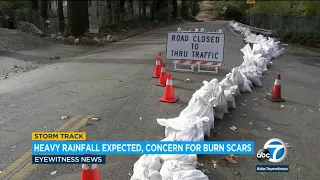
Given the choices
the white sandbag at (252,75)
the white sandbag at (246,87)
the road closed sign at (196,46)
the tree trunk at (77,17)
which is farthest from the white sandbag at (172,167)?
the tree trunk at (77,17)

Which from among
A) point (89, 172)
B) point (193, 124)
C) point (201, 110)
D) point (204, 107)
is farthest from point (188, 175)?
point (204, 107)

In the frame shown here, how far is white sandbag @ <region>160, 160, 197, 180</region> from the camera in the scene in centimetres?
397

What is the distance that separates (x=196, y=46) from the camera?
10.2 m

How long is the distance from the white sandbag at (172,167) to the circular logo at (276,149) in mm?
1290

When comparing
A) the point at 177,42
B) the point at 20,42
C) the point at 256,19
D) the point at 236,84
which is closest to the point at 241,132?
the point at 236,84

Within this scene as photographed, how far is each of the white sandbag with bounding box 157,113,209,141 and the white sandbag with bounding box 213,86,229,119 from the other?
1.13m

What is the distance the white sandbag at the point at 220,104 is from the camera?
6480mm

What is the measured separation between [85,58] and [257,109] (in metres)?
8.58

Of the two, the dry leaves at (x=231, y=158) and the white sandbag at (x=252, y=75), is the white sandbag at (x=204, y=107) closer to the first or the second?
the dry leaves at (x=231, y=158)

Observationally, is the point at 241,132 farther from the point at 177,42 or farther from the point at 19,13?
the point at 19,13

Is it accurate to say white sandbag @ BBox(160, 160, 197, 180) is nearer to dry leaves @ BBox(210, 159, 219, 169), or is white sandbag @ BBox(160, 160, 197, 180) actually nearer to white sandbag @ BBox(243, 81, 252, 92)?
dry leaves @ BBox(210, 159, 219, 169)

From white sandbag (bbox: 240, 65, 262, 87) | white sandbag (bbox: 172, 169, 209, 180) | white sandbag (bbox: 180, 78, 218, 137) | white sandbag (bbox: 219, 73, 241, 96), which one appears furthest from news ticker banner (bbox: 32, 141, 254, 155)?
white sandbag (bbox: 240, 65, 262, 87)

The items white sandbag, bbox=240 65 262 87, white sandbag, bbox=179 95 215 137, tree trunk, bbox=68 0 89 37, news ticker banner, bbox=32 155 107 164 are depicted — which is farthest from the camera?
tree trunk, bbox=68 0 89 37

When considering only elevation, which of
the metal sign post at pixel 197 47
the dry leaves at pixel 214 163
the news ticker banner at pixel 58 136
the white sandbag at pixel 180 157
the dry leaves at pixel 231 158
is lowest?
the dry leaves at pixel 231 158
